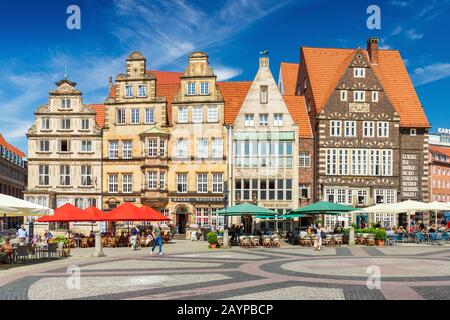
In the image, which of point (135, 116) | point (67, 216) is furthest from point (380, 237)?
point (135, 116)

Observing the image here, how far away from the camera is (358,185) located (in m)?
46.8

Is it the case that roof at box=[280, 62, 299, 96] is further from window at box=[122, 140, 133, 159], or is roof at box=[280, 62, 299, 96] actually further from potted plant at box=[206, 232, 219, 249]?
potted plant at box=[206, 232, 219, 249]

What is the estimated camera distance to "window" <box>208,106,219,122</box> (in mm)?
46875

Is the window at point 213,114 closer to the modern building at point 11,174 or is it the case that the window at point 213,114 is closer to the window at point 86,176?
the window at point 86,176

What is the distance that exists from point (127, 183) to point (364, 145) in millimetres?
21360

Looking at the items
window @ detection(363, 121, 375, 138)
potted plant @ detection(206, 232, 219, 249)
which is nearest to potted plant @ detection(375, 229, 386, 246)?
potted plant @ detection(206, 232, 219, 249)

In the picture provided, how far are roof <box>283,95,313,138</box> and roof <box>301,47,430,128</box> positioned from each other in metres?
1.86

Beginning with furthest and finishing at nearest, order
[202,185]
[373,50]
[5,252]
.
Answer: [373,50] < [202,185] < [5,252]

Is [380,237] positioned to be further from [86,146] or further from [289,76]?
[289,76]

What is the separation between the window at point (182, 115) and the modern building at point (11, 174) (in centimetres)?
3739

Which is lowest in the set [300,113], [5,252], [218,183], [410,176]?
[5,252]

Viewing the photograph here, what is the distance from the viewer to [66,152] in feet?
156

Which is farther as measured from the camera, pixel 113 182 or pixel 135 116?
pixel 113 182
